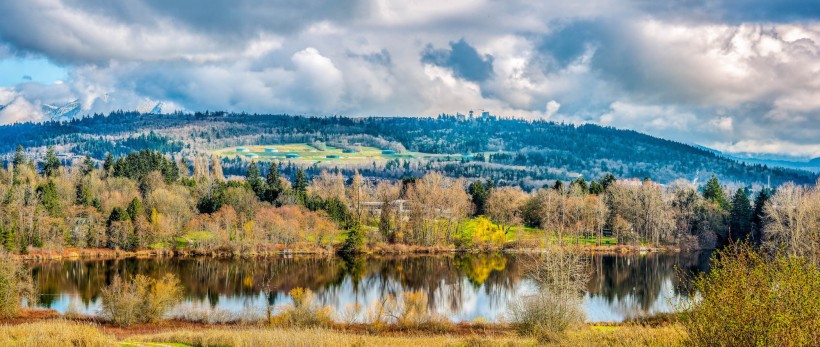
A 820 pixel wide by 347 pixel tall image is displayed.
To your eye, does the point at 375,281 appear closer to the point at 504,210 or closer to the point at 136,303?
the point at 136,303

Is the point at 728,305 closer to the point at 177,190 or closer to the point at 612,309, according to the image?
the point at 612,309

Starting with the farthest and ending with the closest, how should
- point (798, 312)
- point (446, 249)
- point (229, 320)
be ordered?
1. point (446, 249)
2. point (229, 320)
3. point (798, 312)

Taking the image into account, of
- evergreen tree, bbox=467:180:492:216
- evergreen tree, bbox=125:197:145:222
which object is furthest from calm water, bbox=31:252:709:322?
evergreen tree, bbox=467:180:492:216

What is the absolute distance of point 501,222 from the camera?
108 m

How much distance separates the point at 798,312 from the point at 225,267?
76.0 m

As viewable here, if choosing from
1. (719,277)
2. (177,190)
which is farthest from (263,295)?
(177,190)

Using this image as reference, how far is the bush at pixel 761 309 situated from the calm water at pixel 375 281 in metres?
35.5

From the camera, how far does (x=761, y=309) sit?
35.6 ft

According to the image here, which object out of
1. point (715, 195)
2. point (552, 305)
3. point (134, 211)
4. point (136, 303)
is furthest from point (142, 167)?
point (715, 195)

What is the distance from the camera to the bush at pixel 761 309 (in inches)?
423

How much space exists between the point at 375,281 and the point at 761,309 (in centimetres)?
5841

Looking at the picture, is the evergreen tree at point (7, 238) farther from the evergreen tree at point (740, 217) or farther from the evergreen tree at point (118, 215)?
the evergreen tree at point (740, 217)

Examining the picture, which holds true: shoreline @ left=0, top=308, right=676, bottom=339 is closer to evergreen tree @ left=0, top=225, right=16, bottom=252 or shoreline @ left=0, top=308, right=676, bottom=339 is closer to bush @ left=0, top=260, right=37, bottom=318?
bush @ left=0, top=260, right=37, bottom=318

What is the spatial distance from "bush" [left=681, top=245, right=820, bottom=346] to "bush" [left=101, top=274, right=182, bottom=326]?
3776 cm
